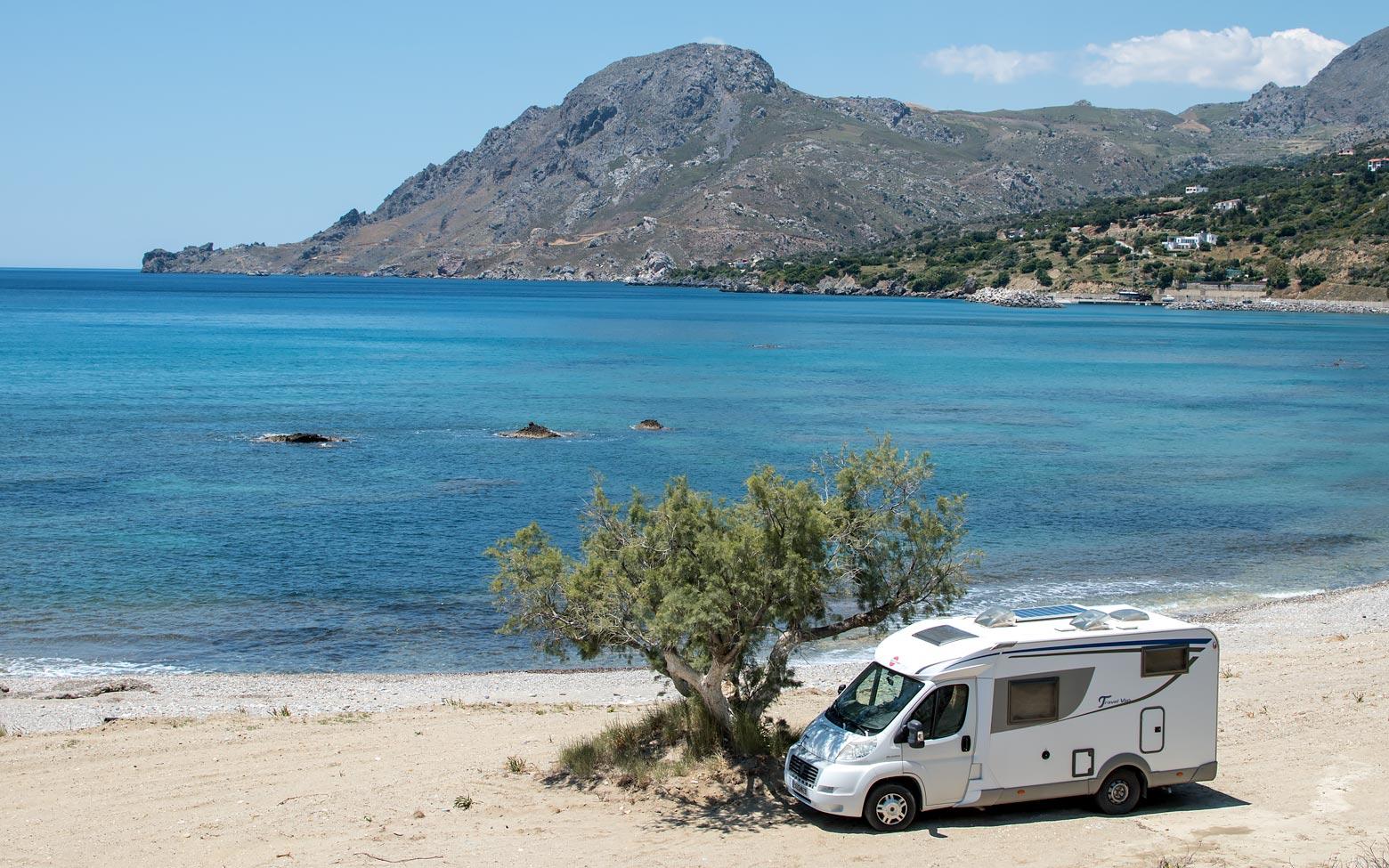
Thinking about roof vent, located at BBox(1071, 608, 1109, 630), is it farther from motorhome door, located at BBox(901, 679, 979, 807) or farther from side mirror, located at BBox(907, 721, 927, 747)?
side mirror, located at BBox(907, 721, 927, 747)

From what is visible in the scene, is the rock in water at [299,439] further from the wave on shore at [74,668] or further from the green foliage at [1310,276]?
the green foliage at [1310,276]

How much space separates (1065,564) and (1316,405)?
53079 mm

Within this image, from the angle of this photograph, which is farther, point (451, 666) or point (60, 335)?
point (60, 335)

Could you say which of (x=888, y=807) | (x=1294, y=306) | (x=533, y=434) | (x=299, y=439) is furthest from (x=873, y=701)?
(x=1294, y=306)

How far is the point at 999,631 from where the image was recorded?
1386cm

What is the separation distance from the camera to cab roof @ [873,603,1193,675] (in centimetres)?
1355

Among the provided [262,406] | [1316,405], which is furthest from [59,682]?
[1316,405]

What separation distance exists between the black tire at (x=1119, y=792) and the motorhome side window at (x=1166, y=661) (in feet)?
4.51

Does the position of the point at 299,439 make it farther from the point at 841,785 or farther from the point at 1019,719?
the point at 1019,719

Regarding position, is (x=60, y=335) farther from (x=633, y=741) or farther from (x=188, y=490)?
(x=633, y=741)

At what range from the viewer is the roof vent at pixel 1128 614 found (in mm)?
14117

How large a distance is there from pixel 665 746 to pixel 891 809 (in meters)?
3.94

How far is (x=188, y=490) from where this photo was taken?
141 feet

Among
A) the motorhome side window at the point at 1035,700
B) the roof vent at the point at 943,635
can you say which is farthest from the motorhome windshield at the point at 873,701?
the motorhome side window at the point at 1035,700
